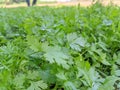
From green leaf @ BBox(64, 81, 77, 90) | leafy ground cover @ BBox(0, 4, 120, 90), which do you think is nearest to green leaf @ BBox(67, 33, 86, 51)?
leafy ground cover @ BBox(0, 4, 120, 90)

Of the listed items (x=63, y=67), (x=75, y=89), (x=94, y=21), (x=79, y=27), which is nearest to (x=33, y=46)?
(x=63, y=67)

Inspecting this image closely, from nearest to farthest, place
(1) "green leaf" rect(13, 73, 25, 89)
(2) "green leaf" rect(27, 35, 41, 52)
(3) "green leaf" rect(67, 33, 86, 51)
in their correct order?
(1) "green leaf" rect(13, 73, 25, 89) → (2) "green leaf" rect(27, 35, 41, 52) → (3) "green leaf" rect(67, 33, 86, 51)

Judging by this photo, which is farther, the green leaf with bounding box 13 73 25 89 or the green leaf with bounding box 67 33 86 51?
the green leaf with bounding box 67 33 86 51

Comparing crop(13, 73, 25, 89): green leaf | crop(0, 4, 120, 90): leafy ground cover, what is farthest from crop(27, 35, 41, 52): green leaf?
crop(13, 73, 25, 89): green leaf

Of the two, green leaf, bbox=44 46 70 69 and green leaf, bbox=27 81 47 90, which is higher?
green leaf, bbox=44 46 70 69

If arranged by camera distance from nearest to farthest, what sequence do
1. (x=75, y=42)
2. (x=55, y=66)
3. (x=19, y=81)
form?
(x=19, y=81), (x=55, y=66), (x=75, y=42)

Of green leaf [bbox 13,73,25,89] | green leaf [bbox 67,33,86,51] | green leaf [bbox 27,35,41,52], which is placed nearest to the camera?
green leaf [bbox 13,73,25,89]

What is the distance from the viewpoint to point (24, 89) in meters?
1.04

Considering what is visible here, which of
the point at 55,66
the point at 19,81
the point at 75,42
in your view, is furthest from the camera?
the point at 75,42

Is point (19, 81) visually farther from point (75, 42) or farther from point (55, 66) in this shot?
point (75, 42)

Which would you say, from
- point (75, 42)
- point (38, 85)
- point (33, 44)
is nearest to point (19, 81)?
point (38, 85)

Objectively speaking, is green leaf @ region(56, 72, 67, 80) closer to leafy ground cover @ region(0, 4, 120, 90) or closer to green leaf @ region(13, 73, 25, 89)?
leafy ground cover @ region(0, 4, 120, 90)

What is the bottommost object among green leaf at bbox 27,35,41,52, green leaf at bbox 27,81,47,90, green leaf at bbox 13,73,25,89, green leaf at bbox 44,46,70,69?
green leaf at bbox 27,81,47,90

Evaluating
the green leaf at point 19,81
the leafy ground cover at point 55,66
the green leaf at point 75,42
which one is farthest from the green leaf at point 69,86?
the green leaf at point 75,42
